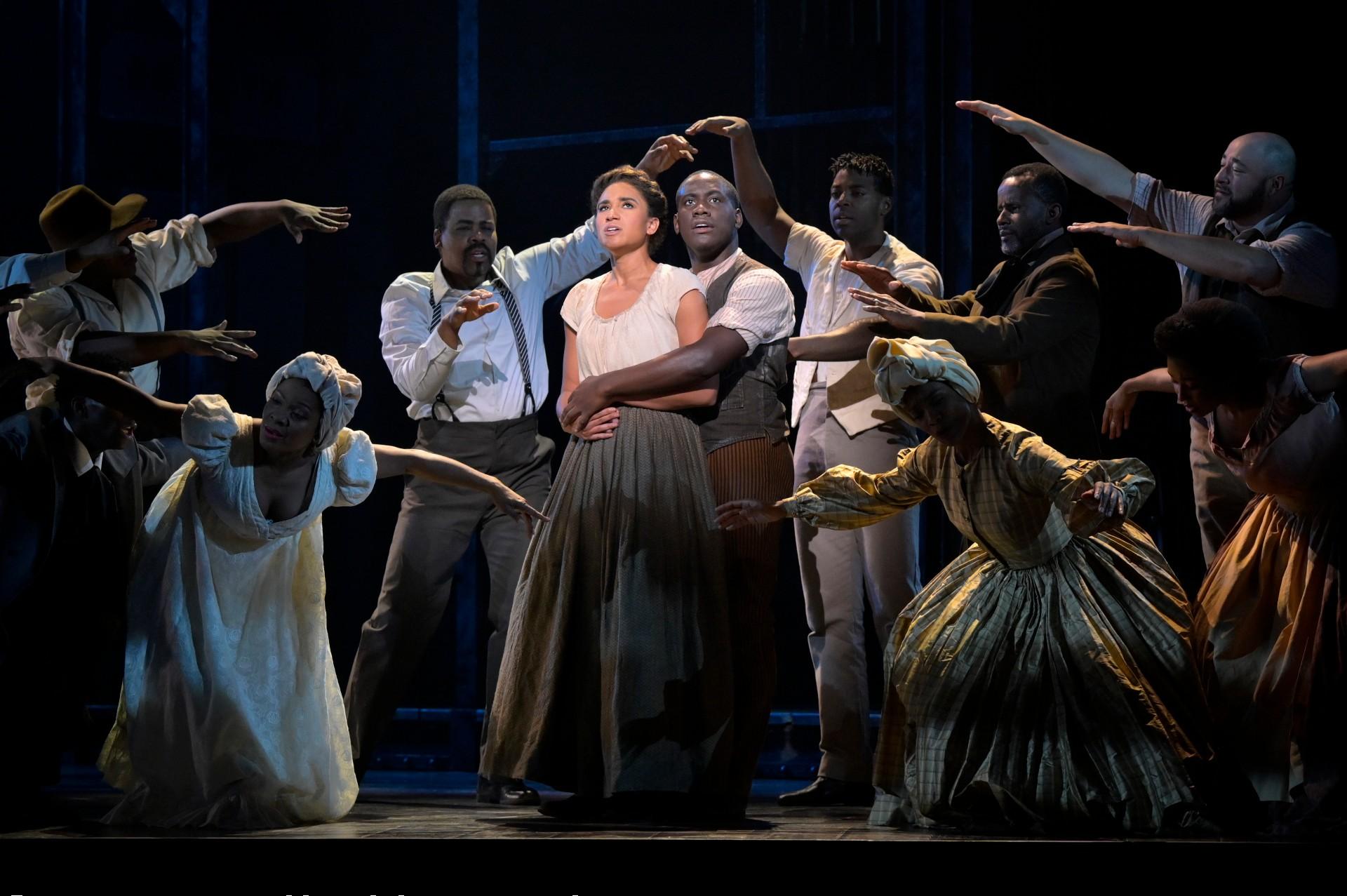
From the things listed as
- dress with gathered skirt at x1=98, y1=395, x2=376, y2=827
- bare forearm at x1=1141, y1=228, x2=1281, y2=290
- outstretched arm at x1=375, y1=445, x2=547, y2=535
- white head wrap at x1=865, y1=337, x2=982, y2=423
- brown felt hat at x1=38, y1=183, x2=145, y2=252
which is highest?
brown felt hat at x1=38, y1=183, x2=145, y2=252

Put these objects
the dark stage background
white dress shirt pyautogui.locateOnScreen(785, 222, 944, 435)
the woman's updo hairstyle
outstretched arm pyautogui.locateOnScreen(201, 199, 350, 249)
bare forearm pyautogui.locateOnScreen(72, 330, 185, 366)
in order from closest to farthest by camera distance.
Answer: bare forearm pyautogui.locateOnScreen(72, 330, 185, 366), the woman's updo hairstyle, white dress shirt pyautogui.locateOnScreen(785, 222, 944, 435), outstretched arm pyautogui.locateOnScreen(201, 199, 350, 249), the dark stage background

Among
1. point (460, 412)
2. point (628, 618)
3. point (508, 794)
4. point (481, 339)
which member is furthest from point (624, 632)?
point (481, 339)

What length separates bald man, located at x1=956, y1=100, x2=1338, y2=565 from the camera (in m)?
3.72

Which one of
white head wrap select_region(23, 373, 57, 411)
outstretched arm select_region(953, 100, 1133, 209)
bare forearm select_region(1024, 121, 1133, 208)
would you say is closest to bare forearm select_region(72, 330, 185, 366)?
white head wrap select_region(23, 373, 57, 411)

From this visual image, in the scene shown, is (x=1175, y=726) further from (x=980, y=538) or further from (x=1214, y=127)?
(x=1214, y=127)

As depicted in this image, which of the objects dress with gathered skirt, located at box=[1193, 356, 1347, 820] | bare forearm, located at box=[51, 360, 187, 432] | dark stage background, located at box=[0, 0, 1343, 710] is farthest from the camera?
dark stage background, located at box=[0, 0, 1343, 710]

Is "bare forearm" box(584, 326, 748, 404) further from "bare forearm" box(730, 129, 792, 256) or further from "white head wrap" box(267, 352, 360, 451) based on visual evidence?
"bare forearm" box(730, 129, 792, 256)

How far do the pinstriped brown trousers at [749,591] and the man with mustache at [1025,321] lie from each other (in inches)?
13.4

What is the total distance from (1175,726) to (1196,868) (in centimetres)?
54

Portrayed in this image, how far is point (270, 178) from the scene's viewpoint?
6.07 meters

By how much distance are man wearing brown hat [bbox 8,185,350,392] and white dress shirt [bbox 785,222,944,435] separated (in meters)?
1.53

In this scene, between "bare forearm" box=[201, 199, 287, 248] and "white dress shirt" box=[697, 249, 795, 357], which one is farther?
"bare forearm" box=[201, 199, 287, 248]

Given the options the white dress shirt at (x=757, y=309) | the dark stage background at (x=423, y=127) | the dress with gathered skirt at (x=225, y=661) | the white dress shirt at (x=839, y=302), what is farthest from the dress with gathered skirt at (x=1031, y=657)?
Answer: the dark stage background at (x=423, y=127)

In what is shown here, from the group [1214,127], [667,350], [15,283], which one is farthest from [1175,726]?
[15,283]
